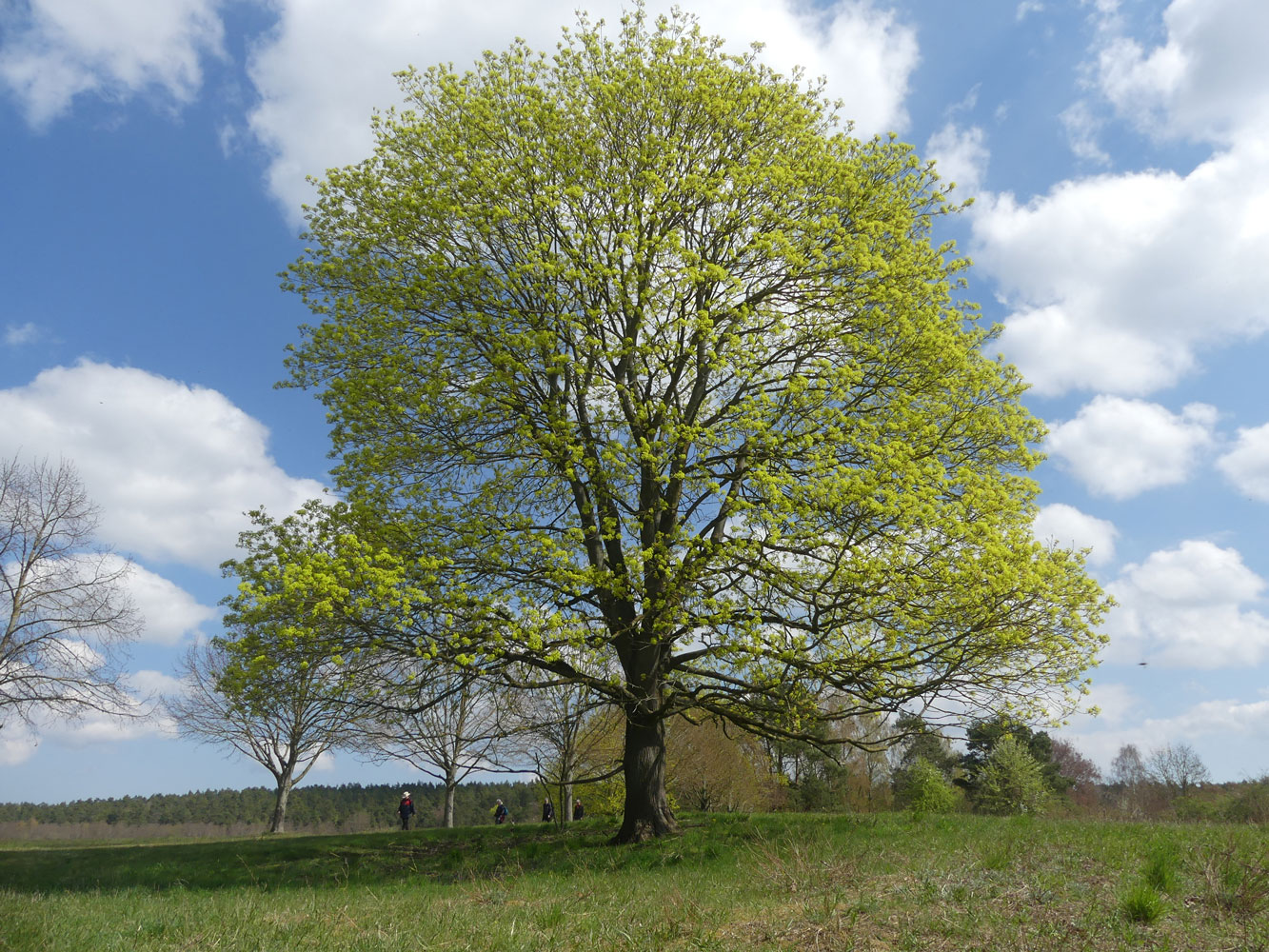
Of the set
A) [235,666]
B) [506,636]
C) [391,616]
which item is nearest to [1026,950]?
[506,636]

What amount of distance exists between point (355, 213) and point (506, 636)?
28.9 ft

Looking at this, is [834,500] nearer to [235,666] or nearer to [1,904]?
[235,666]

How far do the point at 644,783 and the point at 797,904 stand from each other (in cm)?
774

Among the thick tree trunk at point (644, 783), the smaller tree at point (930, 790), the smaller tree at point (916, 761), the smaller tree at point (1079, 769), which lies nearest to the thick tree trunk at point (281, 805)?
the thick tree trunk at point (644, 783)

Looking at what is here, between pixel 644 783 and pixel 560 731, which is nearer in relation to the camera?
pixel 644 783

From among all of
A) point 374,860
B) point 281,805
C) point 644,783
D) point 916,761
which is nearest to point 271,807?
point 281,805

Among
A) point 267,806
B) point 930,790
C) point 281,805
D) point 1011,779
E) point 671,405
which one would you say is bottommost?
point 267,806

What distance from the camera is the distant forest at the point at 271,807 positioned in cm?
6494

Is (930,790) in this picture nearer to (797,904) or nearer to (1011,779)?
(1011,779)

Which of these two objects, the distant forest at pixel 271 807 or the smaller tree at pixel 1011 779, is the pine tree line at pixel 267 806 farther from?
the smaller tree at pixel 1011 779

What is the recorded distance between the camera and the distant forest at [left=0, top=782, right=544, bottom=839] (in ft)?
213

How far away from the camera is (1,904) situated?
7.80 m

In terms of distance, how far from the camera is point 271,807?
82062 mm

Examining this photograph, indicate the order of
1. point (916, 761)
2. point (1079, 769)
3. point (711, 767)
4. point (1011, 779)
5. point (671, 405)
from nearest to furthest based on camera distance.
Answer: point (671, 405), point (711, 767), point (1011, 779), point (916, 761), point (1079, 769)
